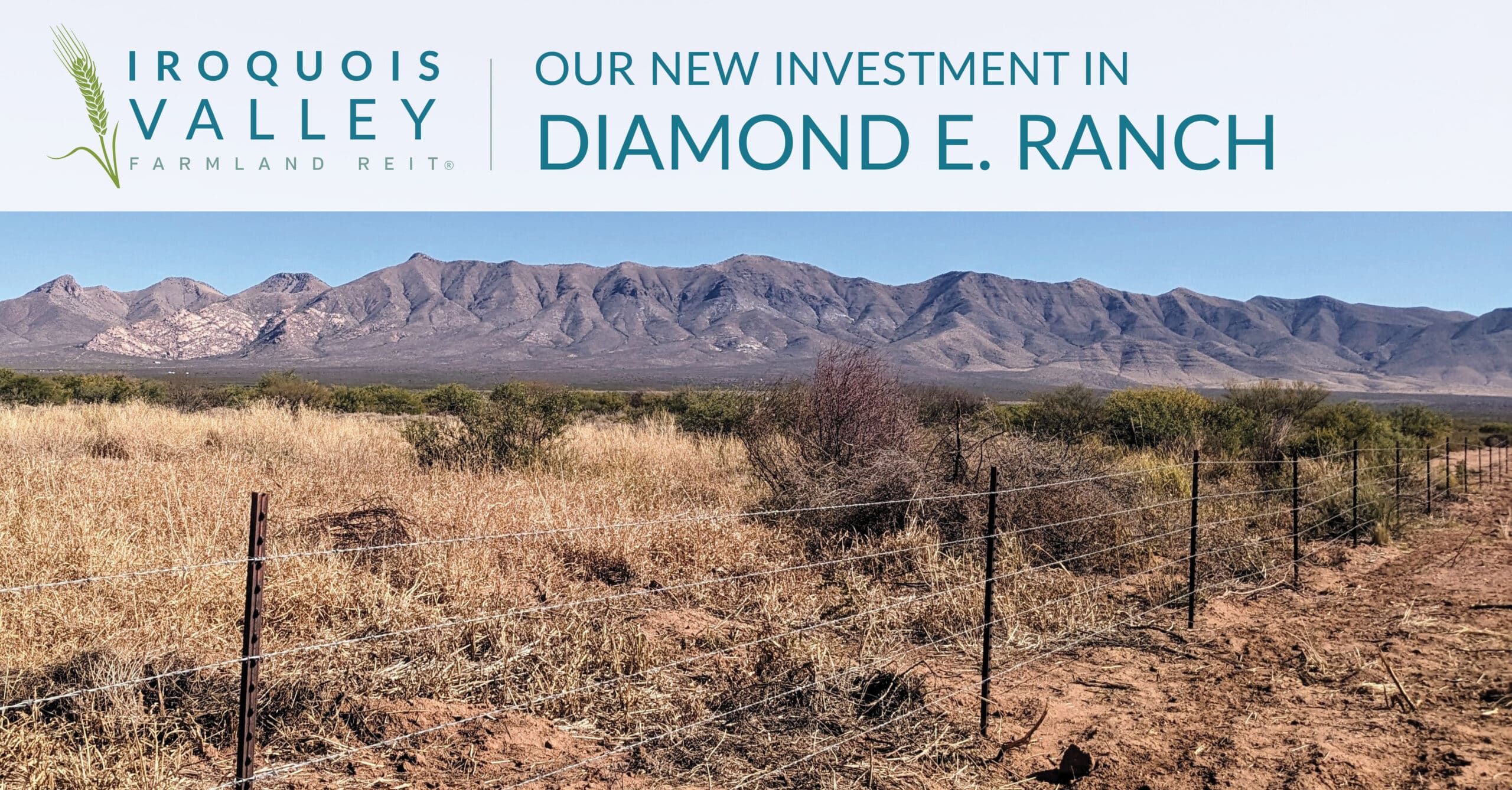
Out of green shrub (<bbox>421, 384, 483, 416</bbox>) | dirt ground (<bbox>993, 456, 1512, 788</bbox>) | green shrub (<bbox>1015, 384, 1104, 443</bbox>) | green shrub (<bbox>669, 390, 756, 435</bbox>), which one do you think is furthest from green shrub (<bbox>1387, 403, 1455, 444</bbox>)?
green shrub (<bbox>421, 384, 483, 416</bbox>)

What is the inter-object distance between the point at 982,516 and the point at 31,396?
27.6 m

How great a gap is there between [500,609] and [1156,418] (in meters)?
16.1

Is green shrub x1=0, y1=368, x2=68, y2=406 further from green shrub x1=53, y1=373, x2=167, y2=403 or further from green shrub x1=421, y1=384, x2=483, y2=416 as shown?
green shrub x1=421, y1=384, x2=483, y2=416

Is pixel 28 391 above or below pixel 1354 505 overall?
above

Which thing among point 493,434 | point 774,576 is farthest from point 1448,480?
point 493,434

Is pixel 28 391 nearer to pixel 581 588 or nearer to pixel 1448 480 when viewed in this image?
pixel 581 588

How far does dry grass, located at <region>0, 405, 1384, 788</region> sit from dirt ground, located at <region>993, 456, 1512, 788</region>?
600mm

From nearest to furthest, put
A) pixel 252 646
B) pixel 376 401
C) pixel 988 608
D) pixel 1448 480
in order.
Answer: pixel 252 646, pixel 988 608, pixel 1448 480, pixel 376 401

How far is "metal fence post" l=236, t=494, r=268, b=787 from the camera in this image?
131 inches

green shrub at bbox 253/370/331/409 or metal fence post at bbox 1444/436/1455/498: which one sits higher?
green shrub at bbox 253/370/331/409

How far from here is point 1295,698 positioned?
601cm

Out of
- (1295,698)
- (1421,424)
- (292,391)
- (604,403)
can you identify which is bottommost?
(1295,698)

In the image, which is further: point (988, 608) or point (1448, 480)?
point (1448, 480)

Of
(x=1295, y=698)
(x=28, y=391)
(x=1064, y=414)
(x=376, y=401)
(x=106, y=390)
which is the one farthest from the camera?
(x=376, y=401)
